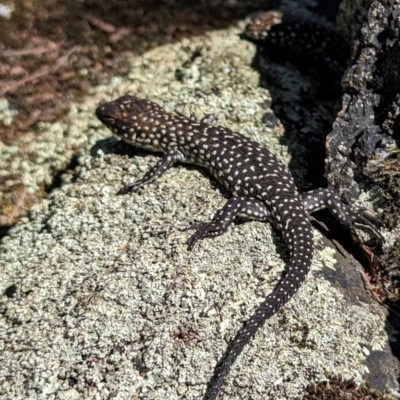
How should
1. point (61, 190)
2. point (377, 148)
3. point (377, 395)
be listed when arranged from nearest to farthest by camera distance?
point (377, 395)
point (377, 148)
point (61, 190)

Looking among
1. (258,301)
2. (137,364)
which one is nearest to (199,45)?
(258,301)

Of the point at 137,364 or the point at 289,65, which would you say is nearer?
the point at 137,364

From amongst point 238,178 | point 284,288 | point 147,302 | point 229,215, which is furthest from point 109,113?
point 284,288

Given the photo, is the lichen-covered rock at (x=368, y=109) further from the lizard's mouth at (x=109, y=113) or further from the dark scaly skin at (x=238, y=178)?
the lizard's mouth at (x=109, y=113)

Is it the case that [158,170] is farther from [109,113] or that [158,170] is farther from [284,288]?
[284,288]

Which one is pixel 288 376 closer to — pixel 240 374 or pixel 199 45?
pixel 240 374

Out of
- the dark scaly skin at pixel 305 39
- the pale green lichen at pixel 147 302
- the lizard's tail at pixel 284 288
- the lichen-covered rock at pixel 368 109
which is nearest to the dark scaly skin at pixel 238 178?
the lizard's tail at pixel 284 288

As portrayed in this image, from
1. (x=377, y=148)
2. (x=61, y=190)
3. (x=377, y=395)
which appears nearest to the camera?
(x=377, y=395)
